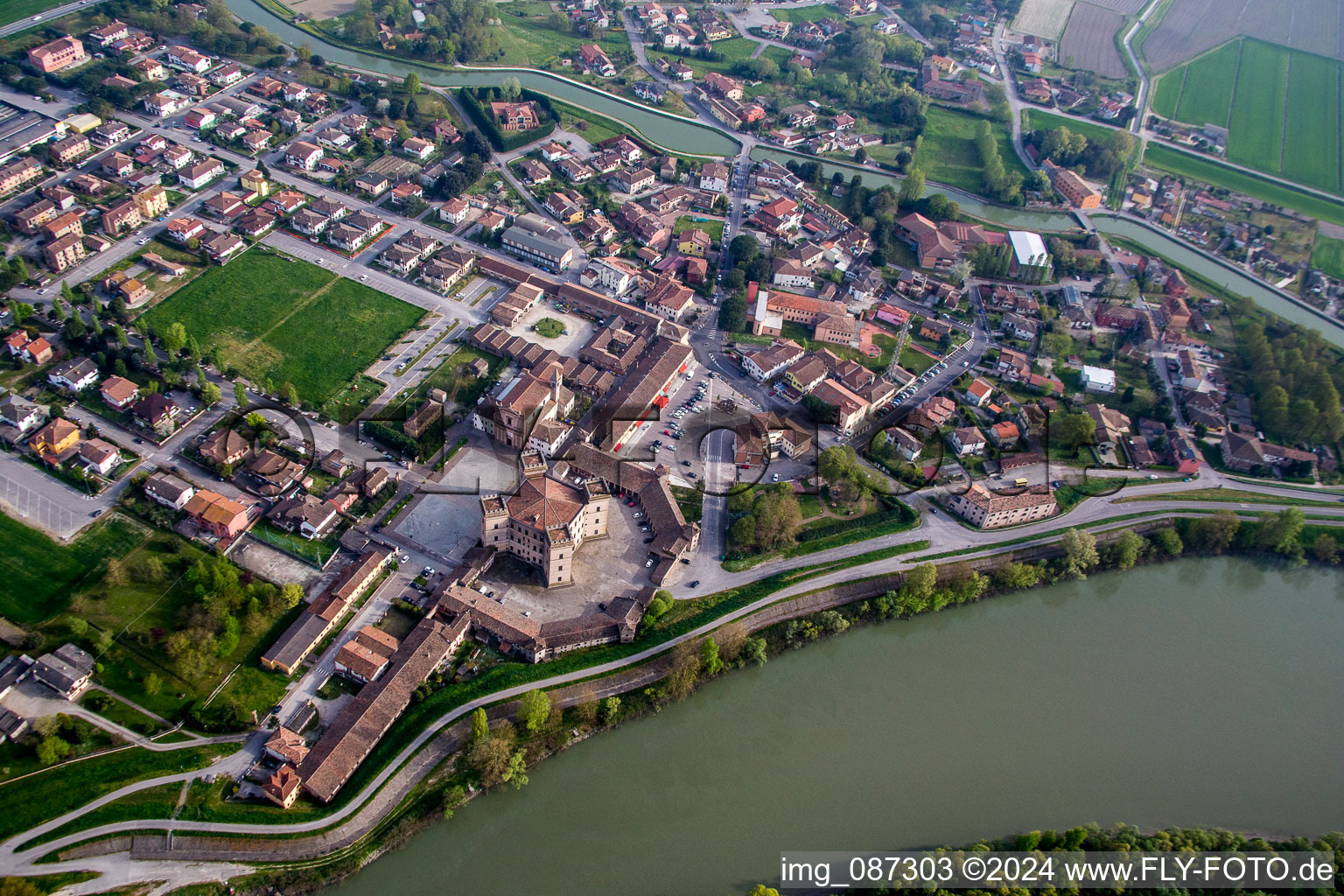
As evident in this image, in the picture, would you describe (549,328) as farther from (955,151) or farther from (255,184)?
(955,151)

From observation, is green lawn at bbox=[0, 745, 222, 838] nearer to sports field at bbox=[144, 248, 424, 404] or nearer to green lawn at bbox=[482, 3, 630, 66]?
sports field at bbox=[144, 248, 424, 404]

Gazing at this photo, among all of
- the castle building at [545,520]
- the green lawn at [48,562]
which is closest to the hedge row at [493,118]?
the castle building at [545,520]

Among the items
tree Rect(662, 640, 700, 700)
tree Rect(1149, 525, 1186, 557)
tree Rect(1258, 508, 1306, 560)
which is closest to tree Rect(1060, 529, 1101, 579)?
tree Rect(1149, 525, 1186, 557)

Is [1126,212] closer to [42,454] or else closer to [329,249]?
[329,249]

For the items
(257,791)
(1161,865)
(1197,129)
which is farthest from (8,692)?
(1197,129)

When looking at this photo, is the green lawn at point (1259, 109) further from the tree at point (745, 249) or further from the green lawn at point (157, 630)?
the green lawn at point (157, 630)
